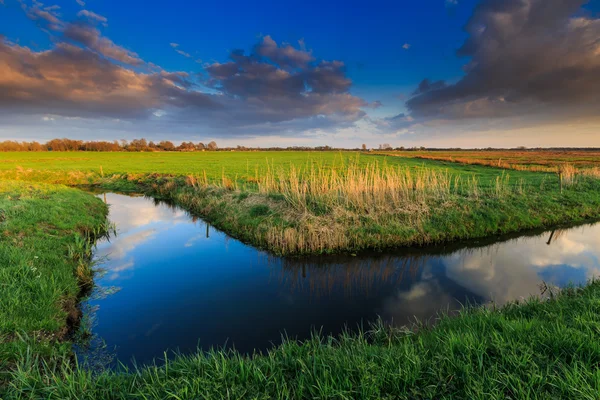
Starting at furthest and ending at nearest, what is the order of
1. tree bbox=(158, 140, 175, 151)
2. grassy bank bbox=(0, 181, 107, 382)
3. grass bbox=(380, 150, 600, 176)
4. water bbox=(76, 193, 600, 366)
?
tree bbox=(158, 140, 175, 151)
grass bbox=(380, 150, 600, 176)
water bbox=(76, 193, 600, 366)
grassy bank bbox=(0, 181, 107, 382)

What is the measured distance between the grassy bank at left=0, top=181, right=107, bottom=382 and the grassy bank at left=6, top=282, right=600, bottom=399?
5.05 feet

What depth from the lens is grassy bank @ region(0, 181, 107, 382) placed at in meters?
5.16

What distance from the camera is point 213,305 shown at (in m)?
8.27

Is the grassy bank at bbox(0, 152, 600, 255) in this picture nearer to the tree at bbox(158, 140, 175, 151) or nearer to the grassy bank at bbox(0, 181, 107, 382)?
the grassy bank at bbox(0, 181, 107, 382)

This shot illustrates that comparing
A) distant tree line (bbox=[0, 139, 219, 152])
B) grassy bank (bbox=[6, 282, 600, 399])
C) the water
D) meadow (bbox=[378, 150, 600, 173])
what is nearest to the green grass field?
meadow (bbox=[378, 150, 600, 173])

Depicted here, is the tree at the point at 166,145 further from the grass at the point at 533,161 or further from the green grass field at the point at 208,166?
the grass at the point at 533,161

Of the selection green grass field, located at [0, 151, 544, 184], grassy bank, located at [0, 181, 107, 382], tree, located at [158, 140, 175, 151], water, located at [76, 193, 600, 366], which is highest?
tree, located at [158, 140, 175, 151]

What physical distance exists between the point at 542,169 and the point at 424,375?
45.7 metres

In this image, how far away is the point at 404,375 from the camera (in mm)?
3484

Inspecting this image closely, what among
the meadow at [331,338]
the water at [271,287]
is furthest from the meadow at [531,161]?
the water at [271,287]

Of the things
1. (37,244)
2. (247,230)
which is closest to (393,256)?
(247,230)

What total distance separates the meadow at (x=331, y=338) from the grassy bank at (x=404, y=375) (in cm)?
2

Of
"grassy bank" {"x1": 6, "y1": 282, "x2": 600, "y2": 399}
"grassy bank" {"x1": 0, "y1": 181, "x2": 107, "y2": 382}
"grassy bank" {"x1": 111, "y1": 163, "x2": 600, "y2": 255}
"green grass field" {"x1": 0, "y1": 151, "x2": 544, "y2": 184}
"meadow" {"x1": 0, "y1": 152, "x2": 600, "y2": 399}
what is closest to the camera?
→ "grassy bank" {"x1": 6, "y1": 282, "x2": 600, "y2": 399}

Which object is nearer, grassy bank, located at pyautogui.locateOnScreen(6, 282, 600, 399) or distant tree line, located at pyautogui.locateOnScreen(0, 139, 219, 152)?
grassy bank, located at pyautogui.locateOnScreen(6, 282, 600, 399)
